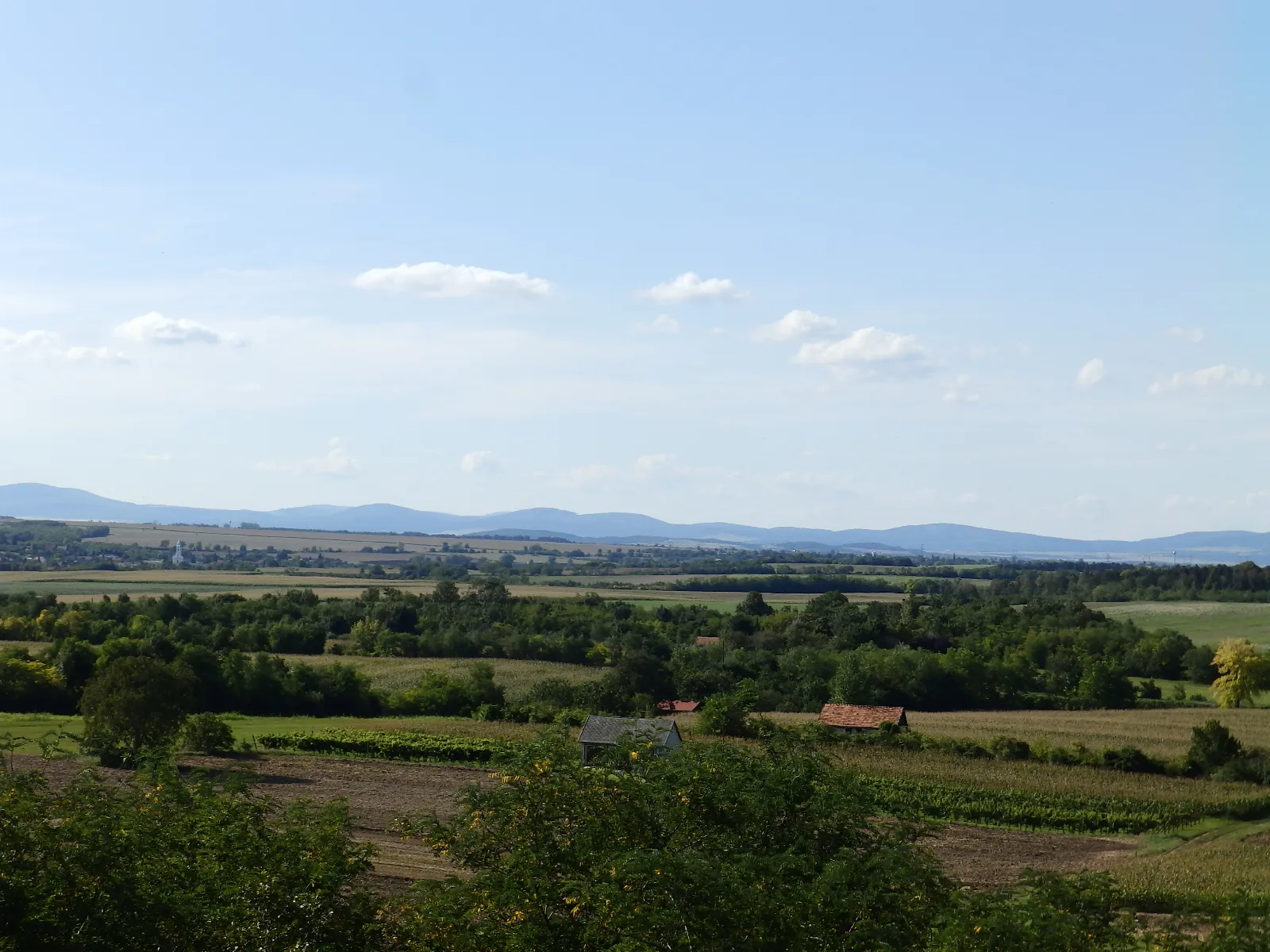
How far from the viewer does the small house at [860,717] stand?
62.8m

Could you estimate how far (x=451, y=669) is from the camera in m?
86.3

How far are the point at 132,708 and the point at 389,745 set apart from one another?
11.6 m

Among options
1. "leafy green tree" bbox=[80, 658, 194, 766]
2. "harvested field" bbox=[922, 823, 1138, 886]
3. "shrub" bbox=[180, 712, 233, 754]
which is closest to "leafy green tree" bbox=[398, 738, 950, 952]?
"harvested field" bbox=[922, 823, 1138, 886]

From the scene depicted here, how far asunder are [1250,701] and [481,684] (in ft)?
155

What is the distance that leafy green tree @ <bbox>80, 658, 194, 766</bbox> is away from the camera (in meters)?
50.2

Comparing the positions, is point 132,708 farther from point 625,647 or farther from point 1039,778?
point 625,647

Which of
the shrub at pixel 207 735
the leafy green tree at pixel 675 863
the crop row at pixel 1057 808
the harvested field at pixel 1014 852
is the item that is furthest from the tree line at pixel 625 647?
the leafy green tree at pixel 675 863

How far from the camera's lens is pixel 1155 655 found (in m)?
90.6

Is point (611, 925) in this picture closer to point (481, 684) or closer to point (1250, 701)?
point (481, 684)

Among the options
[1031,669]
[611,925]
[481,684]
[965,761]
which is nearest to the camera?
[611,925]

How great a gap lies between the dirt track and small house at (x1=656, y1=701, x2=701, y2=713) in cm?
2115

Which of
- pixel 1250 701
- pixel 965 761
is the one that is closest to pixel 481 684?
pixel 965 761

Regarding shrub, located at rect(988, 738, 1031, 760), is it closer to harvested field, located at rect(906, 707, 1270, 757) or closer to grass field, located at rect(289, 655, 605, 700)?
harvested field, located at rect(906, 707, 1270, 757)

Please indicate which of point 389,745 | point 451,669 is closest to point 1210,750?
point 389,745
